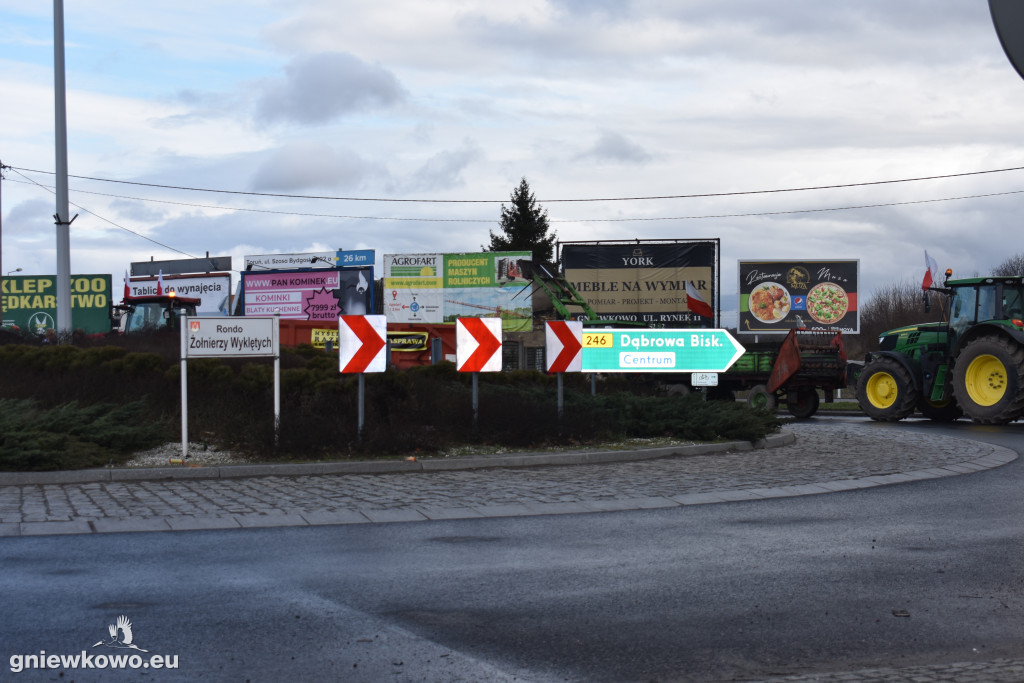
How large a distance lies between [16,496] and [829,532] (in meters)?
7.46

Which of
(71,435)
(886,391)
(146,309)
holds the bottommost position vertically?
(886,391)

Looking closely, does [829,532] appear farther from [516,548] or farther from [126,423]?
[126,423]

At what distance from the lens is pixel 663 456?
14.4m

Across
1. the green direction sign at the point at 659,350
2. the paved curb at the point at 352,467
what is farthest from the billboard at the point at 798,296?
the paved curb at the point at 352,467

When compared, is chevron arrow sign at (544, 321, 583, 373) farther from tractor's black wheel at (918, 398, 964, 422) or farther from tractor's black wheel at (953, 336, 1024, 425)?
tractor's black wheel at (918, 398, 964, 422)

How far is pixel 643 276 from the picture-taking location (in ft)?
161

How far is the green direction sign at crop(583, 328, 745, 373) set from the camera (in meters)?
21.1

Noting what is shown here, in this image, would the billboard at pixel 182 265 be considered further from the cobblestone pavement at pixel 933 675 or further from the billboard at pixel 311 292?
the cobblestone pavement at pixel 933 675

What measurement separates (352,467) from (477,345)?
303cm

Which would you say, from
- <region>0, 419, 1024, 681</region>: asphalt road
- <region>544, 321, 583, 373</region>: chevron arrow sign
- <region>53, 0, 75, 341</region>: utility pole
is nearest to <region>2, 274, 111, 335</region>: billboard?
<region>53, 0, 75, 341</region>: utility pole

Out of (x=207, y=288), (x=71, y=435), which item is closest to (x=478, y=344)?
Result: (x=71, y=435)

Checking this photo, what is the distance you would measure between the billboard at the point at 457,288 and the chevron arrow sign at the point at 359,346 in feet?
110

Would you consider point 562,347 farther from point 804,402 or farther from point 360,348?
point 804,402

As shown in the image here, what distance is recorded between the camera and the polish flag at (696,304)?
45.9 metres
